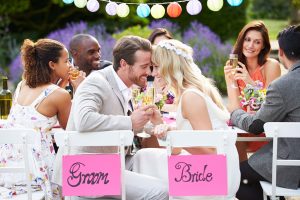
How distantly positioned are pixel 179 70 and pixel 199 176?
0.79m

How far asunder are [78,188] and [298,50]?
1.65 meters

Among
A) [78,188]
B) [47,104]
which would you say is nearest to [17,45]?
[47,104]

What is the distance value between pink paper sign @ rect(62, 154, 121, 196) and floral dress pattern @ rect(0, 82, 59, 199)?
38cm

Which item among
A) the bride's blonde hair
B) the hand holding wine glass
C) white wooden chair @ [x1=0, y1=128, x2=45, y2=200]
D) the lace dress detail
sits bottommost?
white wooden chair @ [x1=0, y1=128, x2=45, y2=200]

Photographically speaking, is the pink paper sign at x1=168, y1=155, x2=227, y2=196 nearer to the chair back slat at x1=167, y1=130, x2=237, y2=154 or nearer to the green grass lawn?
the chair back slat at x1=167, y1=130, x2=237, y2=154

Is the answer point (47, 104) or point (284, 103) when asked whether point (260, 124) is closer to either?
point (284, 103)

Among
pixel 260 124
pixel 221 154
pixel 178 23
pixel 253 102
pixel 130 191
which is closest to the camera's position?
pixel 221 154

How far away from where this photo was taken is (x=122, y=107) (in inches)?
156

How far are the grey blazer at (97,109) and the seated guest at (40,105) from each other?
266 millimetres

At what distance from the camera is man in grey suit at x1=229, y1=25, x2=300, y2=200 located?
12.9ft

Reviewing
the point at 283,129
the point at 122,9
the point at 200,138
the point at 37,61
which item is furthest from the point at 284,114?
the point at 122,9

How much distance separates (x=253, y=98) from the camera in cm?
467

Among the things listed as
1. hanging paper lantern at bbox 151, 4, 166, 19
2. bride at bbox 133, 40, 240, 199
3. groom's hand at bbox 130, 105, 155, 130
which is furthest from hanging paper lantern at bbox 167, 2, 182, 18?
groom's hand at bbox 130, 105, 155, 130

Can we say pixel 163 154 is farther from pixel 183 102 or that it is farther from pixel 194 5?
pixel 194 5
